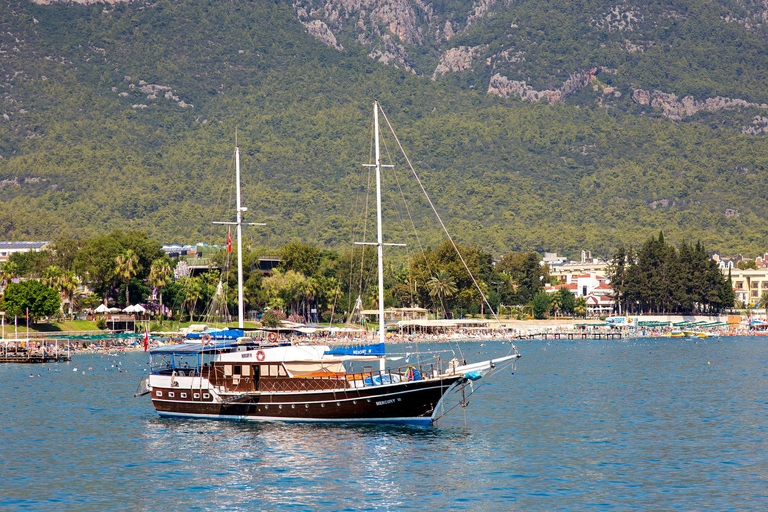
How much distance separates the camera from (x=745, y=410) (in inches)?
2788

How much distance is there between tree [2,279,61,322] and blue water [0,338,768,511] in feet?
195

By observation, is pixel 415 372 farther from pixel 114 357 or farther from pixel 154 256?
pixel 154 256

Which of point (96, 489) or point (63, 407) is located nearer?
point (96, 489)

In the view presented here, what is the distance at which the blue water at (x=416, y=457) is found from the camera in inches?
1647

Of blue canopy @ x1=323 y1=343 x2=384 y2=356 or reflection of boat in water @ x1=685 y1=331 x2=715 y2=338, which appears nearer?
blue canopy @ x1=323 y1=343 x2=384 y2=356

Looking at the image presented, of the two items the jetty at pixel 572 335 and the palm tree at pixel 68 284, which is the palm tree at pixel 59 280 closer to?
the palm tree at pixel 68 284

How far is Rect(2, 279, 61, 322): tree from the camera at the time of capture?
139m

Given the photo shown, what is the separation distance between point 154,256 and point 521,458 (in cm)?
13527

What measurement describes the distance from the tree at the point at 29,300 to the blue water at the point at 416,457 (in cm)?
5947

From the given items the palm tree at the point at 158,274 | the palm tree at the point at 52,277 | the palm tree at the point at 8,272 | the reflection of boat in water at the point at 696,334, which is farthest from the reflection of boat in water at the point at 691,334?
the palm tree at the point at 8,272

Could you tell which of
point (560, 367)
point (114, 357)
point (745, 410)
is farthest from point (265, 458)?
point (114, 357)

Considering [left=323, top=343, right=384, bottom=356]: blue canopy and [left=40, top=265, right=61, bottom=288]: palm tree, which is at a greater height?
[left=40, top=265, right=61, bottom=288]: palm tree

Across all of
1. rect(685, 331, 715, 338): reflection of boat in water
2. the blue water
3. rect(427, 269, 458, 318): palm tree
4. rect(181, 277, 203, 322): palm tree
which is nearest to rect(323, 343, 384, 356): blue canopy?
the blue water

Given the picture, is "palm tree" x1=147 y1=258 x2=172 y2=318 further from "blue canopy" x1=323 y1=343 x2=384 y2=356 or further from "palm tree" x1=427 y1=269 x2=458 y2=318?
"blue canopy" x1=323 y1=343 x2=384 y2=356
